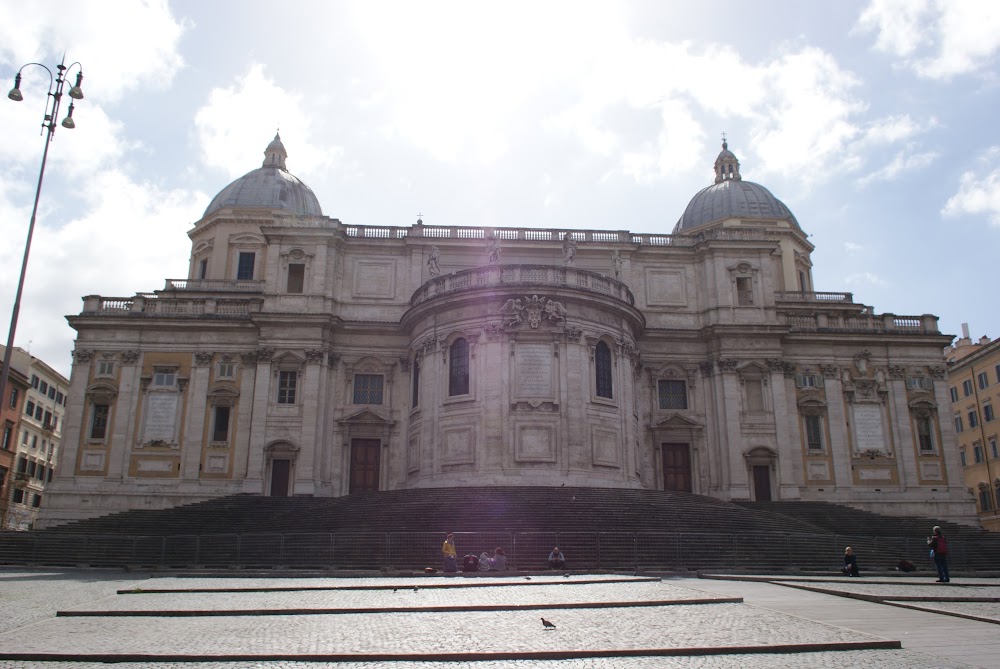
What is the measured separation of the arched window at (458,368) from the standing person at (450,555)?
12746 millimetres

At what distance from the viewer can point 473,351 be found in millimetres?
33375

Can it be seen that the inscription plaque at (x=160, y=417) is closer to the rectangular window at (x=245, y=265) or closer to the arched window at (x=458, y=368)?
the rectangular window at (x=245, y=265)

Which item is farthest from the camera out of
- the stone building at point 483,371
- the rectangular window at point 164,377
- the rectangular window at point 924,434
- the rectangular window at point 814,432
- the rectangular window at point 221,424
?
the rectangular window at point 924,434

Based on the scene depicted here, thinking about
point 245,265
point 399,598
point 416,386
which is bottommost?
point 399,598

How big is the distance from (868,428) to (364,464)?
24646mm

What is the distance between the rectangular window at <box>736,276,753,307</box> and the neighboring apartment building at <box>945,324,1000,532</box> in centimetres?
2033

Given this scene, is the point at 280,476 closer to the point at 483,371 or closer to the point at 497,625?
the point at 483,371

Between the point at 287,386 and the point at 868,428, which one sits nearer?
the point at 287,386

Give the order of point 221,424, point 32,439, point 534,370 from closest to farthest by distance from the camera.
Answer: point 534,370, point 221,424, point 32,439

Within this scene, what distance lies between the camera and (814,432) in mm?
38656

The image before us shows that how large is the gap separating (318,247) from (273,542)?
1901cm

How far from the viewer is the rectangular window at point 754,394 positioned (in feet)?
125

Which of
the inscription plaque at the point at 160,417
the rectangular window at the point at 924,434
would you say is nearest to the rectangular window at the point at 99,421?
the inscription plaque at the point at 160,417

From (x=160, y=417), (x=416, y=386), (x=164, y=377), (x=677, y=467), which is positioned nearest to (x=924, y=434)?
(x=677, y=467)
